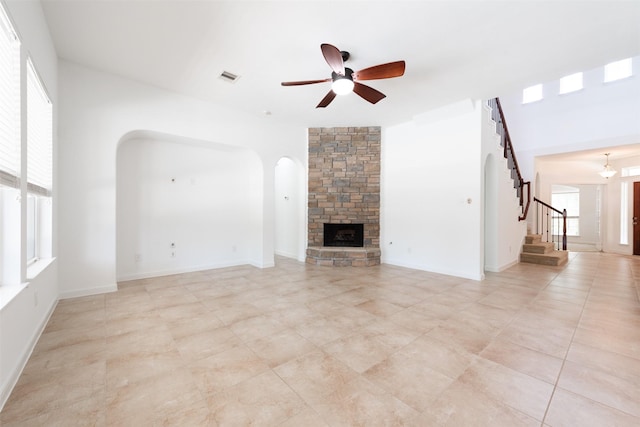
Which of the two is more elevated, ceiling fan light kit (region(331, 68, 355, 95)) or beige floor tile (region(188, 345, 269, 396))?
ceiling fan light kit (region(331, 68, 355, 95))

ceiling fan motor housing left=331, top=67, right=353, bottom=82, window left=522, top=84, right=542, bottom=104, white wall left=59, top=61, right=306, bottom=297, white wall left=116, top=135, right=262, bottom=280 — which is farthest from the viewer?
window left=522, top=84, right=542, bottom=104

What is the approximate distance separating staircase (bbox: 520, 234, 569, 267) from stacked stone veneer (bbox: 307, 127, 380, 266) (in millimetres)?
3352

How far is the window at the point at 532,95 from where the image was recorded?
23.9ft

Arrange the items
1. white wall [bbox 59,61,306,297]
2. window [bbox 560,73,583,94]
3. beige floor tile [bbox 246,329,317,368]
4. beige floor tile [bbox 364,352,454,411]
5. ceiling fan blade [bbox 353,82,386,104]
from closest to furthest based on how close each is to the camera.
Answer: beige floor tile [bbox 364,352,454,411] → beige floor tile [bbox 246,329,317,368] → ceiling fan blade [bbox 353,82,386,104] → white wall [bbox 59,61,306,297] → window [bbox 560,73,583,94]

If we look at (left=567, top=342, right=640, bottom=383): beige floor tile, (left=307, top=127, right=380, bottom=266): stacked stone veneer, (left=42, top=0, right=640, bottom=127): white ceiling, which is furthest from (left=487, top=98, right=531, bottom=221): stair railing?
(left=567, top=342, right=640, bottom=383): beige floor tile

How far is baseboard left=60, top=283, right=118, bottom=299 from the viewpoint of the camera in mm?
3357

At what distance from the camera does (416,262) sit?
5.28 m

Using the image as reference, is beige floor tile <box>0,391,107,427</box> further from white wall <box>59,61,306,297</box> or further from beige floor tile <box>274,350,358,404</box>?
white wall <box>59,61,306,297</box>

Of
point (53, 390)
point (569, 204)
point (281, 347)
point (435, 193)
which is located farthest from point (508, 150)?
point (569, 204)

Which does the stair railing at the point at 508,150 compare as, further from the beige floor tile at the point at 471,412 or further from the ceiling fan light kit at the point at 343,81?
the beige floor tile at the point at 471,412

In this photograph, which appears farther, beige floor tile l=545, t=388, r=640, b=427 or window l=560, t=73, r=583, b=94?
window l=560, t=73, r=583, b=94

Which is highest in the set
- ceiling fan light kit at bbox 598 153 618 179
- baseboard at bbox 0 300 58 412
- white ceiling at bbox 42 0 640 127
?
white ceiling at bbox 42 0 640 127

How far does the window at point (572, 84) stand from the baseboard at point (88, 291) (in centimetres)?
1030

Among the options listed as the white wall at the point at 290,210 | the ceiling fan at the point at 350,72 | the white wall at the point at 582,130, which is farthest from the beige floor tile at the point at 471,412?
the white wall at the point at 582,130
